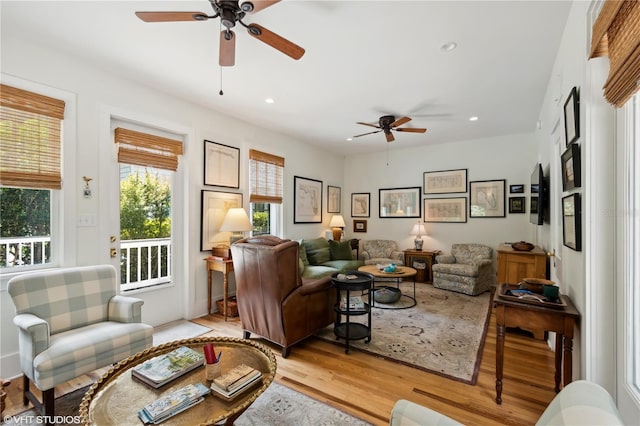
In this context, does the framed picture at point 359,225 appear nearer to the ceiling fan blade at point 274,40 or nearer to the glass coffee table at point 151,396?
the ceiling fan blade at point 274,40

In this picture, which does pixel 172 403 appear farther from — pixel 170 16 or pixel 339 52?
pixel 339 52

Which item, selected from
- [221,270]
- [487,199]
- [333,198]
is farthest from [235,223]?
[487,199]

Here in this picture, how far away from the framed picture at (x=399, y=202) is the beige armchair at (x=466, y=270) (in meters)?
1.12

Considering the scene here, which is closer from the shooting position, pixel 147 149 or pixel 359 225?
pixel 147 149

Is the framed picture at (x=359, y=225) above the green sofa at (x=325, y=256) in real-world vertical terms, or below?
Answer: above

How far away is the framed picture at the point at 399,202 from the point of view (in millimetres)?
6175

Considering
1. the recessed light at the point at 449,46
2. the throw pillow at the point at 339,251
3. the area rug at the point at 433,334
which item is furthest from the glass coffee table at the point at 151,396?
the throw pillow at the point at 339,251

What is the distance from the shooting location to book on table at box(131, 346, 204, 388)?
1433 mm

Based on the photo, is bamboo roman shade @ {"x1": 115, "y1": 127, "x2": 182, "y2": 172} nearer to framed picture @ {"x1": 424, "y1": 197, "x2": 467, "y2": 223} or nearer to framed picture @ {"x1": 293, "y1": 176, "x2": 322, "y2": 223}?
framed picture @ {"x1": 293, "y1": 176, "x2": 322, "y2": 223}

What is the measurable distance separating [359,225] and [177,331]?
459cm

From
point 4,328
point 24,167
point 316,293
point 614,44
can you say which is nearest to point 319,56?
point 614,44

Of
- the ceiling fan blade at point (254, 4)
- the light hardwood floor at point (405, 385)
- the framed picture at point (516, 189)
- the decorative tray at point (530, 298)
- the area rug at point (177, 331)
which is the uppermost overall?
the ceiling fan blade at point (254, 4)

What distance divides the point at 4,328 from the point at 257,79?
10.2 ft

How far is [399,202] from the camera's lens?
6.37 metres
